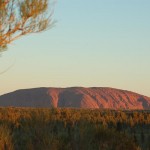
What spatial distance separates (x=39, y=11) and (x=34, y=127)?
26.8ft

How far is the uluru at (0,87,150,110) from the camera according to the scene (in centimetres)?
12600

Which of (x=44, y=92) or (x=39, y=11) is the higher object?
(x=39, y=11)

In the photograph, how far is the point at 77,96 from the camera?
127m

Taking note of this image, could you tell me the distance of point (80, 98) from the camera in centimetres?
12506

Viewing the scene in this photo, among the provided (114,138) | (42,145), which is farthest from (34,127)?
(114,138)

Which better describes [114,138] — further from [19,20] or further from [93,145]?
[19,20]

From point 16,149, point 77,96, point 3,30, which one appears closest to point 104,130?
point 16,149

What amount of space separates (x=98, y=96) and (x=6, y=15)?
11933 cm

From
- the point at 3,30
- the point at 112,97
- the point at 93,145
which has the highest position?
the point at 3,30

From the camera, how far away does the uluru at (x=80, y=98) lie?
126000mm

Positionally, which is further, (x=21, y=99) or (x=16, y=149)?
(x=21, y=99)

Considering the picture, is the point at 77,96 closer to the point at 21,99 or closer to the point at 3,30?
the point at 21,99

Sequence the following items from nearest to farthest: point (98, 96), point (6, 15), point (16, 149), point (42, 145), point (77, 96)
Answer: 1. point (42, 145)
2. point (16, 149)
3. point (6, 15)
4. point (77, 96)
5. point (98, 96)

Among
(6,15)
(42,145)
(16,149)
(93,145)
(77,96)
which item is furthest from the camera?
(77,96)
